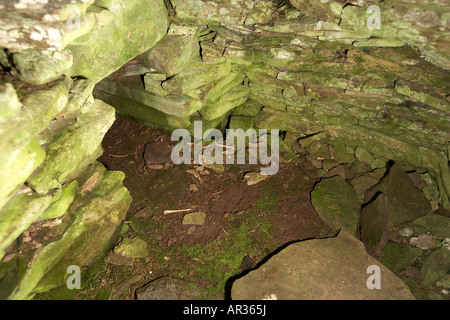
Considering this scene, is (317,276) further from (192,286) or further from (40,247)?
(40,247)

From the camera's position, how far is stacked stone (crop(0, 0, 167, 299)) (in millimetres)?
2008

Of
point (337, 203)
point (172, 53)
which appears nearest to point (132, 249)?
point (172, 53)

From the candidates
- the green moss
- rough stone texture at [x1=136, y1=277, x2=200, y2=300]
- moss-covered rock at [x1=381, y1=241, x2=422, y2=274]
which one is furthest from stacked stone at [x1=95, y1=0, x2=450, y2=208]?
rough stone texture at [x1=136, y1=277, x2=200, y2=300]

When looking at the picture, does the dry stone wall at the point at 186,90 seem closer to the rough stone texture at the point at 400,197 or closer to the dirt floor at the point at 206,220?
the rough stone texture at the point at 400,197

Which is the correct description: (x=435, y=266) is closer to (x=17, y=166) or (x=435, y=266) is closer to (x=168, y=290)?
(x=168, y=290)

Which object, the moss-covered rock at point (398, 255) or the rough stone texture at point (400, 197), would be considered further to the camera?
the rough stone texture at point (400, 197)

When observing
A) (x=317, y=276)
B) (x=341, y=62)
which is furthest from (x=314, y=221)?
(x=341, y=62)

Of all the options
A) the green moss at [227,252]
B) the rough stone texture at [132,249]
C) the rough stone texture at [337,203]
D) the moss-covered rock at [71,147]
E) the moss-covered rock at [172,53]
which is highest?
the moss-covered rock at [172,53]

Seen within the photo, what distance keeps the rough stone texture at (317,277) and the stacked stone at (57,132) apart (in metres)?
2.07

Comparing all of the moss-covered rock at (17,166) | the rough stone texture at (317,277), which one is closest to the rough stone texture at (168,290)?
the rough stone texture at (317,277)

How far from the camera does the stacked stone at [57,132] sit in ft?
6.59
